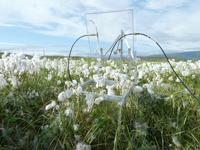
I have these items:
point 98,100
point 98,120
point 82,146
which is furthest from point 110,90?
point 82,146

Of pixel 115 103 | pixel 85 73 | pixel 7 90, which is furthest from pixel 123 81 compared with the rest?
pixel 85 73

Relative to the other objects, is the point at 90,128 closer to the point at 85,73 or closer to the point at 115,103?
the point at 115,103

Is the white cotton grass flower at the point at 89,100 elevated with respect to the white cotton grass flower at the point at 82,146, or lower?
elevated

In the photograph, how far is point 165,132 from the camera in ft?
14.8

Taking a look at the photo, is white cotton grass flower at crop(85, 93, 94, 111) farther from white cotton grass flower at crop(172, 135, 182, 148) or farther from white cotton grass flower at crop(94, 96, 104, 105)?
white cotton grass flower at crop(172, 135, 182, 148)

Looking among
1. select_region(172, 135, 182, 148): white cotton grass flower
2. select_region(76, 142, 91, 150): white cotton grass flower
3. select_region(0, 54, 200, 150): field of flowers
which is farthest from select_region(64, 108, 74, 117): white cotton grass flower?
select_region(172, 135, 182, 148): white cotton grass flower

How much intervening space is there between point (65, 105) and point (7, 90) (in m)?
0.99

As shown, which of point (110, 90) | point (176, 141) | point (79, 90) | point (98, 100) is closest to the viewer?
point (176, 141)

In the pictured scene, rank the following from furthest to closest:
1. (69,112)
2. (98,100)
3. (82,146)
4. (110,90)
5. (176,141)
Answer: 1. (110,90)
2. (98,100)
3. (69,112)
4. (176,141)
5. (82,146)

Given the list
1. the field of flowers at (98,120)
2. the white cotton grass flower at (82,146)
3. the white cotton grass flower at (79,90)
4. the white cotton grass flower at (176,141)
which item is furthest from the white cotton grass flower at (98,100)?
the white cotton grass flower at (176,141)

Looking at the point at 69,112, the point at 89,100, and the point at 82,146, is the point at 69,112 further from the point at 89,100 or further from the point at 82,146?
the point at 82,146

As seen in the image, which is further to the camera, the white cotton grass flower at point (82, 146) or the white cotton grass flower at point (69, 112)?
the white cotton grass flower at point (69, 112)

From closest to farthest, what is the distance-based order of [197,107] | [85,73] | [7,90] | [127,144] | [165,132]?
1. [127,144]
2. [165,132]
3. [197,107]
4. [7,90]
5. [85,73]

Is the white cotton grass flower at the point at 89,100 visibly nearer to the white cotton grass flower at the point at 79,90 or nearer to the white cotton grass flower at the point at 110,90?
the white cotton grass flower at the point at 79,90
